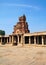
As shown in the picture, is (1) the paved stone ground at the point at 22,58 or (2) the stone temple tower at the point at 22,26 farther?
(2) the stone temple tower at the point at 22,26

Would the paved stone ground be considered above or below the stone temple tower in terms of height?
below

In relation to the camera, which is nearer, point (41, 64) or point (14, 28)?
point (41, 64)

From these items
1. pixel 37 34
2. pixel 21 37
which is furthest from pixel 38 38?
pixel 21 37

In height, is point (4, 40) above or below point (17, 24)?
below

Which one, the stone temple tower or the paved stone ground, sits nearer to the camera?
the paved stone ground

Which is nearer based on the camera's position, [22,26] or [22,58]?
[22,58]

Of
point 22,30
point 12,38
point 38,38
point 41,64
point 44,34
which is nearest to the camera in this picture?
point 41,64

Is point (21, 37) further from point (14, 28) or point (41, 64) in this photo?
point (41, 64)

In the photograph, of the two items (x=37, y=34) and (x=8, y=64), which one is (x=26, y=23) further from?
(x=8, y=64)

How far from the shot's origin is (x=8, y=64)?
1366cm

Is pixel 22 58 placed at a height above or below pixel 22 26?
below

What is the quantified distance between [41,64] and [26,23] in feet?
183

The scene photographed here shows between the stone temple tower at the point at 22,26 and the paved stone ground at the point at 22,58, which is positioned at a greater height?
the stone temple tower at the point at 22,26

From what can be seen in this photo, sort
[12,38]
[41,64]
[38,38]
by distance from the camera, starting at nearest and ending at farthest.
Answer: [41,64]
[38,38]
[12,38]
